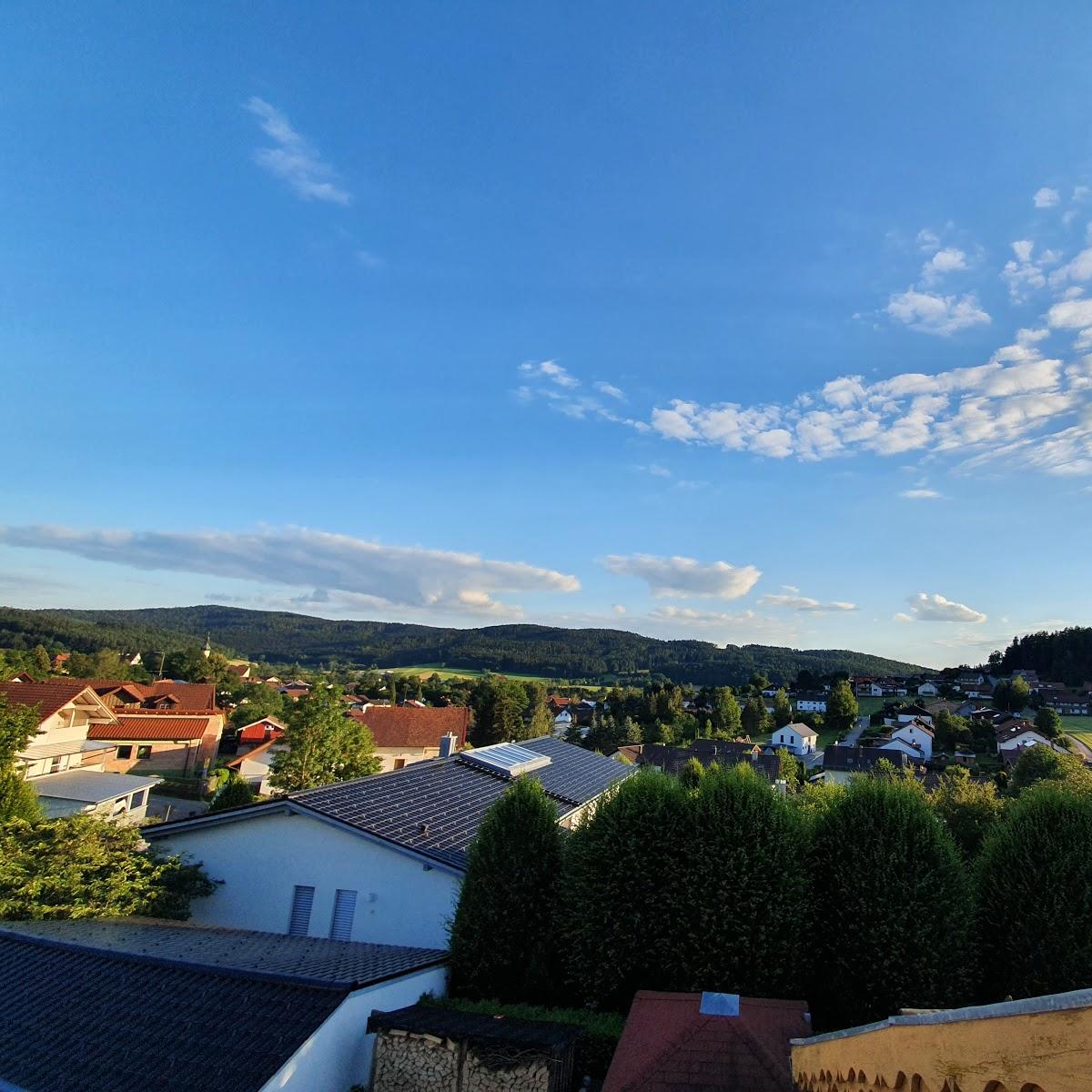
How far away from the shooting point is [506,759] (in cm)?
2814

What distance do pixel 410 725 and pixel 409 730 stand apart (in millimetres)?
515

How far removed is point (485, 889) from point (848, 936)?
7.33 m

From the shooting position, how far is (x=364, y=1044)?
38.8ft

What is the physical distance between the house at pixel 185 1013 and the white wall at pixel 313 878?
222 centimetres

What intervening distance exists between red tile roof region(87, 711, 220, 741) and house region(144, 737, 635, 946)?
49.7 metres

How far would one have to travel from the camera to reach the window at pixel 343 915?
16359mm

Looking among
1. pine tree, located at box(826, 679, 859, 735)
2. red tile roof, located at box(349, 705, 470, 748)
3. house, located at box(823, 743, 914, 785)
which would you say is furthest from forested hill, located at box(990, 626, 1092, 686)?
red tile roof, located at box(349, 705, 470, 748)

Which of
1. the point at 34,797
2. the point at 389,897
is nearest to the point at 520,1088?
the point at 389,897

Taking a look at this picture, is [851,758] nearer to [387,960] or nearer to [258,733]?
[258,733]

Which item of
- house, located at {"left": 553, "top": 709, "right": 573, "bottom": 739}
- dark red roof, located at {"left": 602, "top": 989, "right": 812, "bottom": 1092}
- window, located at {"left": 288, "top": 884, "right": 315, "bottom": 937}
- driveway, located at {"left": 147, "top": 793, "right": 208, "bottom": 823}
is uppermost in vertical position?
dark red roof, located at {"left": 602, "top": 989, "right": 812, "bottom": 1092}

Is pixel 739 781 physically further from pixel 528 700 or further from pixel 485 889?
pixel 528 700

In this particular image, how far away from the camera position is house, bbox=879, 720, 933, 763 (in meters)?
84.2

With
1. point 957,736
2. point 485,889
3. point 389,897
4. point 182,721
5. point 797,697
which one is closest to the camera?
point 485,889

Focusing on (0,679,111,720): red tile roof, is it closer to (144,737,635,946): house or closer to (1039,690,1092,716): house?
(144,737,635,946): house
